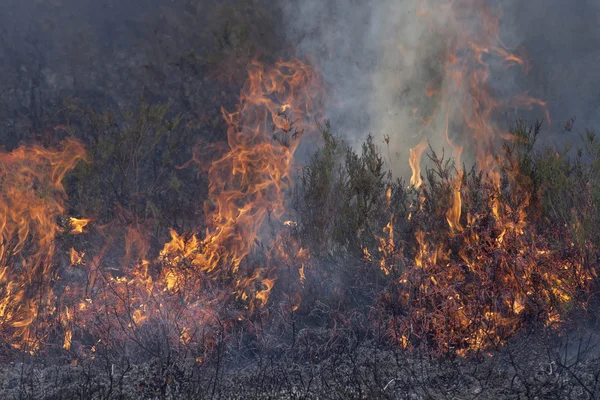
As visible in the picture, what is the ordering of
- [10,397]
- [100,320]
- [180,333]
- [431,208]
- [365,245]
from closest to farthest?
[10,397] → [180,333] → [100,320] → [431,208] → [365,245]

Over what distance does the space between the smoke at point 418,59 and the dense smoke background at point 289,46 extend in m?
0.01

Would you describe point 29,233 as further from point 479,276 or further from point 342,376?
point 479,276

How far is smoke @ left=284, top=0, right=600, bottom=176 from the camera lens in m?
6.75

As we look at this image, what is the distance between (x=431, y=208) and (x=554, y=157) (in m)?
1.09

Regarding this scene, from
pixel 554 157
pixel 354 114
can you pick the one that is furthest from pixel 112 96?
pixel 554 157

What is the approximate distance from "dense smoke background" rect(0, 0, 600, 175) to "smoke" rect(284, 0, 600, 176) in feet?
0.04

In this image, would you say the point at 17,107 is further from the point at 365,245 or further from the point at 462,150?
the point at 462,150

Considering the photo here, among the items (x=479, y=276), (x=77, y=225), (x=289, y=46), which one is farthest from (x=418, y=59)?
(x=77, y=225)

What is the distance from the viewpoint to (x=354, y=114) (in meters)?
7.09

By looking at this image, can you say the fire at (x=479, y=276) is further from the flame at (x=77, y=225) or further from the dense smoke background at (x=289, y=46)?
the flame at (x=77, y=225)

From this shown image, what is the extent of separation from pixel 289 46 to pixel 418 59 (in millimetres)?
1783

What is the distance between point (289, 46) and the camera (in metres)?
7.42

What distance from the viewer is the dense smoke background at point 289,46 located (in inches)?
260

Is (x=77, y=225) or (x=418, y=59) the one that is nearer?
(x=77, y=225)
